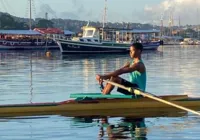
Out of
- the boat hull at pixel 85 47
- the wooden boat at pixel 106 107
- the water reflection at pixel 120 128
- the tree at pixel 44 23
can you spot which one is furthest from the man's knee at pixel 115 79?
the tree at pixel 44 23

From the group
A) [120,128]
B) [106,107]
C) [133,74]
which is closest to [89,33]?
[133,74]

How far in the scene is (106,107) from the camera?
13875mm

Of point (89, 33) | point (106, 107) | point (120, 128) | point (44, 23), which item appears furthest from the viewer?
point (44, 23)

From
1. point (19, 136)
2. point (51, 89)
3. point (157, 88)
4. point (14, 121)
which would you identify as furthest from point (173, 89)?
point (19, 136)

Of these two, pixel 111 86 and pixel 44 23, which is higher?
pixel 44 23

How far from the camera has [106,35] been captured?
76750 millimetres

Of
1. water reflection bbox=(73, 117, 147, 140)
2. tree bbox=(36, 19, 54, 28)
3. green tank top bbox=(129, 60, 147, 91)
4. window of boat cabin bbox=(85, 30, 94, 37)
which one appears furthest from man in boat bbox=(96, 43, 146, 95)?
tree bbox=(36, 19, 54, 28)

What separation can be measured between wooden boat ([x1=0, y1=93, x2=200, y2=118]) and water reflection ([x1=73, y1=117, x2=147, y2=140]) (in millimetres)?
558

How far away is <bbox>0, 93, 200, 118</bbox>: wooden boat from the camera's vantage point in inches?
533

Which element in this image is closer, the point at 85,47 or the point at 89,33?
the point at 85,47

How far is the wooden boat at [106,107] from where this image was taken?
13.5 meters

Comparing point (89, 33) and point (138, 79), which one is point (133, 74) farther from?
point (89, 33)

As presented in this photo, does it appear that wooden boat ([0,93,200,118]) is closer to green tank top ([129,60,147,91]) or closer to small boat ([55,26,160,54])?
green tank top ([129,60,147,91])

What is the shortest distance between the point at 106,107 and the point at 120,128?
2024 millimetres
